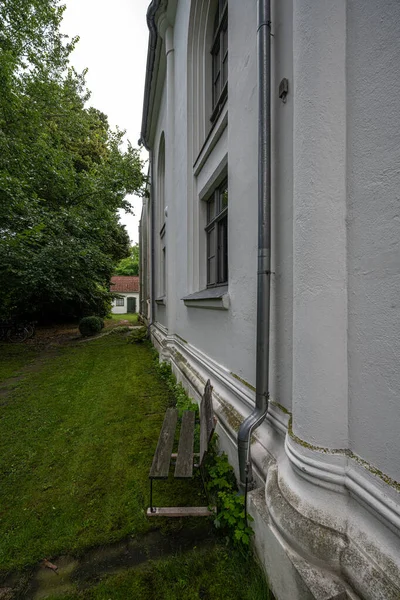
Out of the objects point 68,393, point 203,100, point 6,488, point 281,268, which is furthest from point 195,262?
point 6,488

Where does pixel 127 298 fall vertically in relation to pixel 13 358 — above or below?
above

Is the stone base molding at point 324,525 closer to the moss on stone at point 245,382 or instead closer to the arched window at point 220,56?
the moss on stone at point 245,382

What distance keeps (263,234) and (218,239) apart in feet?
7.77

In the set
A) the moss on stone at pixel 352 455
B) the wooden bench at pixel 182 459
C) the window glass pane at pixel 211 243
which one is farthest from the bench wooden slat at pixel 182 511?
the window glass pane at pixel 211 243

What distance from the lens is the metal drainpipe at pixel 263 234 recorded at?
1.91 meters

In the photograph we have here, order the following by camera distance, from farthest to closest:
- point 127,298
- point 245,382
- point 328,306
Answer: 1. point 127,298
2. point 245,382
3. point 328,306

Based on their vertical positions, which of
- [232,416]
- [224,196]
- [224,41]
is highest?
[224,41]

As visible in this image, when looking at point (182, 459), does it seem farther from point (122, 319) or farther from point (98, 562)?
point (122, 319)

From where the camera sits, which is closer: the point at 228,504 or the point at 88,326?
the point at 228,504

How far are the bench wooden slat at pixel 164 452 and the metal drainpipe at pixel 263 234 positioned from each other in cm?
60

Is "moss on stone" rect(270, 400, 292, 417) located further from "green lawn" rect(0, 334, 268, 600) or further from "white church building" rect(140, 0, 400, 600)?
"green lawn" rect(0, 334, 268, 600)

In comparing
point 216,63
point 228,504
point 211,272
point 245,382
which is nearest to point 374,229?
point 245,382

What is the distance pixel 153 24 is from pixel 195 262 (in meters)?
5.73

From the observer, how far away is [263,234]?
193 cm
